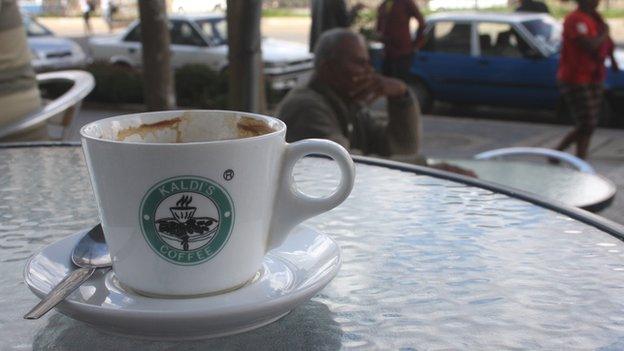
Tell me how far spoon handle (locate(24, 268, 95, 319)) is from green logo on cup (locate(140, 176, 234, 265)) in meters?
0.10

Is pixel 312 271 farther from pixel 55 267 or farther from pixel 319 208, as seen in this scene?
pixel 55 267

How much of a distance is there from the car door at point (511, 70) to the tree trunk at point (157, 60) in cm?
520

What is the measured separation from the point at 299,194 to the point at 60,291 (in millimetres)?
329

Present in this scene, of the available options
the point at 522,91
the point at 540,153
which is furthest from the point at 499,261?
the point at 522,91

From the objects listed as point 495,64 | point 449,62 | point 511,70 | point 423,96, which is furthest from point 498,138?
point 423,96

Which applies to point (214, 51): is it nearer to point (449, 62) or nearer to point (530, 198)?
point (449, 62)

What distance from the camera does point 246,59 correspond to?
13.3ft

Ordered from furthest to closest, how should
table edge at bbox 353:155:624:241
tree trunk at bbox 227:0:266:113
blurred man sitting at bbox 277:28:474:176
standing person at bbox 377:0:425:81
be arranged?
standing person at bbox 377:0:425:81 < tree trunk at bbox 227:0:266:113 < blurred man sitting at bbox 277:28:474:176 < table edge at bbox 353:155:624:241

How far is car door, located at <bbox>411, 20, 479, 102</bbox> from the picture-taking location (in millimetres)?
10062

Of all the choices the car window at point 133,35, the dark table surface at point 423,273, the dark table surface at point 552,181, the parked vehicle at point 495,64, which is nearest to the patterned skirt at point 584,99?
the parked vehicle at point 495,64

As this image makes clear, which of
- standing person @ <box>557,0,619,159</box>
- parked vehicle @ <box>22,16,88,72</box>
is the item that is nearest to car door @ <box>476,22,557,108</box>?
standing person @ <box>557,0,619,159</box>

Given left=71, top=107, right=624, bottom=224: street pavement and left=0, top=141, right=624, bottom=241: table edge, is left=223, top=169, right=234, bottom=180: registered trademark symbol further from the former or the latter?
left=71, top=107, right=624, bottom=224: street pavement

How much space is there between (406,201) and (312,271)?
0.55 m

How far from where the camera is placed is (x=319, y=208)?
108 cm
